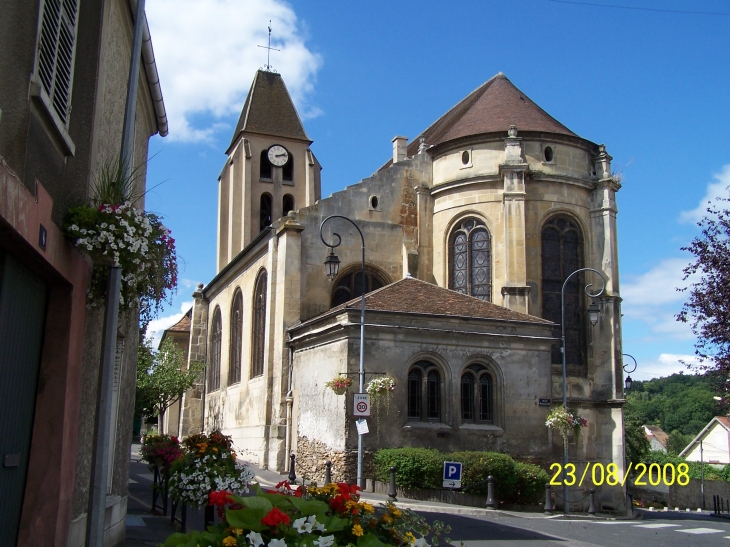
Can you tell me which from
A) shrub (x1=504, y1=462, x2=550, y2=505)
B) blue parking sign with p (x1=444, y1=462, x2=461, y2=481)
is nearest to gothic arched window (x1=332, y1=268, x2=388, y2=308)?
shrub (x1=504, y1=462, x2=550, y2=505)

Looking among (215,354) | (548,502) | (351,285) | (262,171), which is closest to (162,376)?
(215,354)

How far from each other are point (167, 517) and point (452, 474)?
769cm

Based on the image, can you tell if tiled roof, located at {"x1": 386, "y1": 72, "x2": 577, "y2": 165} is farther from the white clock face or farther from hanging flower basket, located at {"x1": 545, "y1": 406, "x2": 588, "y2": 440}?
the white clock face

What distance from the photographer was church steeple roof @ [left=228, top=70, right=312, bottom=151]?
47.7 meters

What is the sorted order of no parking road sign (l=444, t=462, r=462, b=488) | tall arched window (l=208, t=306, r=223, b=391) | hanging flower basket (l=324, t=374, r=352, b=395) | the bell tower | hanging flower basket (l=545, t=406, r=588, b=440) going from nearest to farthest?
no parking road sign (l=444, t=462, r=462, b=488)
hanging flower basket (l=324, t=374, r=352, b=395)
hanging flower basket (l=545, t=406, r=588, b=440)
tall arched window (l=208, t=306, r=223, b=391)
the bell tower

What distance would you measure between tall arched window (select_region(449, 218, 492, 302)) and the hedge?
8.09 meters

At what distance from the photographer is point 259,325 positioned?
30.6 m

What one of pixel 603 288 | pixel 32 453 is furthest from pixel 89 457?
pixel 603 288

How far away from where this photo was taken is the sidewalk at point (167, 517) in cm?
1170

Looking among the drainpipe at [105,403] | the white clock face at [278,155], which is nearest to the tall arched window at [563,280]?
the drainpipe at [105,403]

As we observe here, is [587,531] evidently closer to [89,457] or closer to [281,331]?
[89,457]

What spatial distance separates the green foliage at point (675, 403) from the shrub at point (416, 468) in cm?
8582

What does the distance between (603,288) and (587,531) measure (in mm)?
13820

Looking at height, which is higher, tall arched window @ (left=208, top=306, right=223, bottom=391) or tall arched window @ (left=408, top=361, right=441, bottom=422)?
tall arched window @ (left=208, top=306, right=223, bottom=391)
